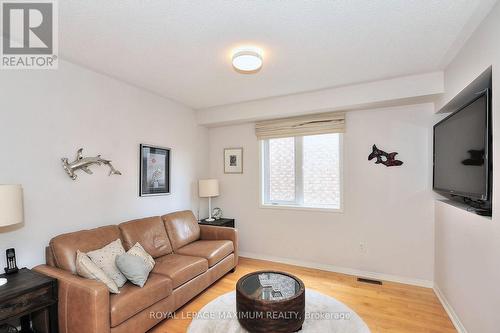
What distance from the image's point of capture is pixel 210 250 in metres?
3.14

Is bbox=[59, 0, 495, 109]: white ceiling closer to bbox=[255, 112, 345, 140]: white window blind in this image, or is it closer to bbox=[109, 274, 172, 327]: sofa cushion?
bbox=[255, 112, 345, 140]: white window blind

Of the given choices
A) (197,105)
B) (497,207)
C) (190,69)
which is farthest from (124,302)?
(197,105)

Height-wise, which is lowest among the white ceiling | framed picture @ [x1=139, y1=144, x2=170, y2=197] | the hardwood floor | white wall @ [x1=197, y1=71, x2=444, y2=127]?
the hardwood floor

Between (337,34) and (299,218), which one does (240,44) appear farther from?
(299,218)

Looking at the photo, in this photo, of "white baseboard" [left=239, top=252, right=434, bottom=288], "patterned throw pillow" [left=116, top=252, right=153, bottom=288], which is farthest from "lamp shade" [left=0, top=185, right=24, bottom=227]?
"white baseboard" [left=239, top=252, right=434, bottom=288]

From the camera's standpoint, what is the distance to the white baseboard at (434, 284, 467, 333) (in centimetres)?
220

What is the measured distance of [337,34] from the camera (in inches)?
79.5

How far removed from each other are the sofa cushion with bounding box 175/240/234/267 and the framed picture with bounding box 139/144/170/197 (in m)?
0.88

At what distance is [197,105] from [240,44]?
203 cm

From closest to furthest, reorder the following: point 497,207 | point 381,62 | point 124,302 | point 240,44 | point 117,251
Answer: point 497,207, point 124,302, point 240,44, point 117,251, point 381,62

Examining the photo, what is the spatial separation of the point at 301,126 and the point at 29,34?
3153 millimetres

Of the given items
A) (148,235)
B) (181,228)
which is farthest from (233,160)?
(148,235)

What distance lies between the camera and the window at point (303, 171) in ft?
12.0

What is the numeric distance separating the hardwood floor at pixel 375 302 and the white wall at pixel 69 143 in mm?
1338
